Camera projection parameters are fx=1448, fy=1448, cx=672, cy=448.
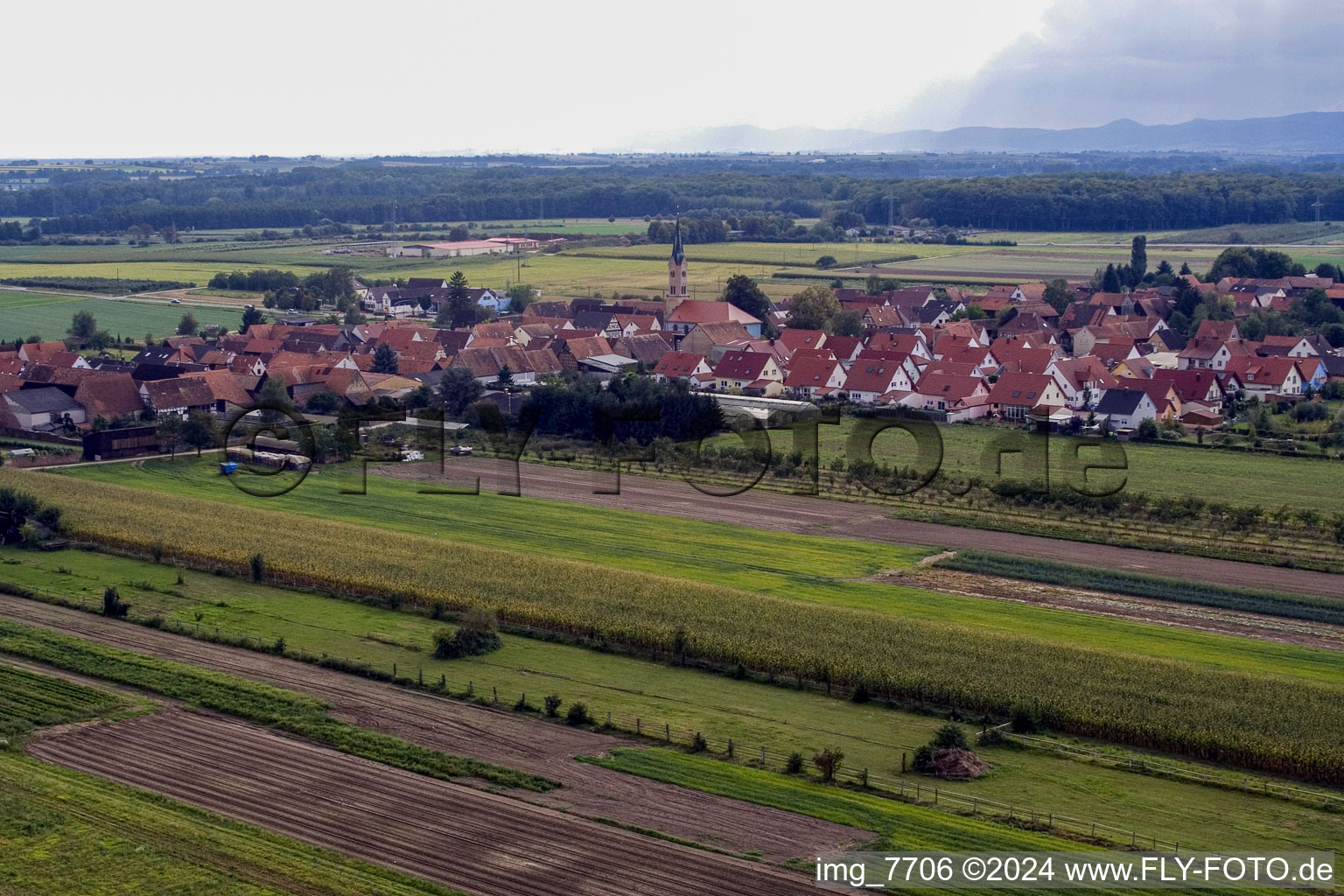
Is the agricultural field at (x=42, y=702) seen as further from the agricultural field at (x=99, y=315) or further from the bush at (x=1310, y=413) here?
the agricultural field at (x=99, y=315)

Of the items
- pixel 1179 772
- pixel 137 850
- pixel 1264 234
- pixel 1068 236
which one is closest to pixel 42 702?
pixel 137 850

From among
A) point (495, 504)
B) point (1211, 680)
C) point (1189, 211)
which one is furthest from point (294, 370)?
point (1189, 211)

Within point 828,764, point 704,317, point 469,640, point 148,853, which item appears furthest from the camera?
point 704,317

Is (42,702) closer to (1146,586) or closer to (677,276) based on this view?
(1146,586)

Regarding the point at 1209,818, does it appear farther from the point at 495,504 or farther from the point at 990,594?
the point at 495,504

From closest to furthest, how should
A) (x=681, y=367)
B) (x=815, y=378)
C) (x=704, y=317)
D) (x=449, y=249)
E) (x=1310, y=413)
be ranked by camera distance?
1. (x=1310, y=413)
2. (x=815, y=378)
3. (x=681, y=367)
4. (x=704, y=317)
5. (x=449, y=249)

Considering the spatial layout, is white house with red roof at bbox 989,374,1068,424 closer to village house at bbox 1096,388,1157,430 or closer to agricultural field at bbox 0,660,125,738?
village house at bbox 1096,388,1157,430
